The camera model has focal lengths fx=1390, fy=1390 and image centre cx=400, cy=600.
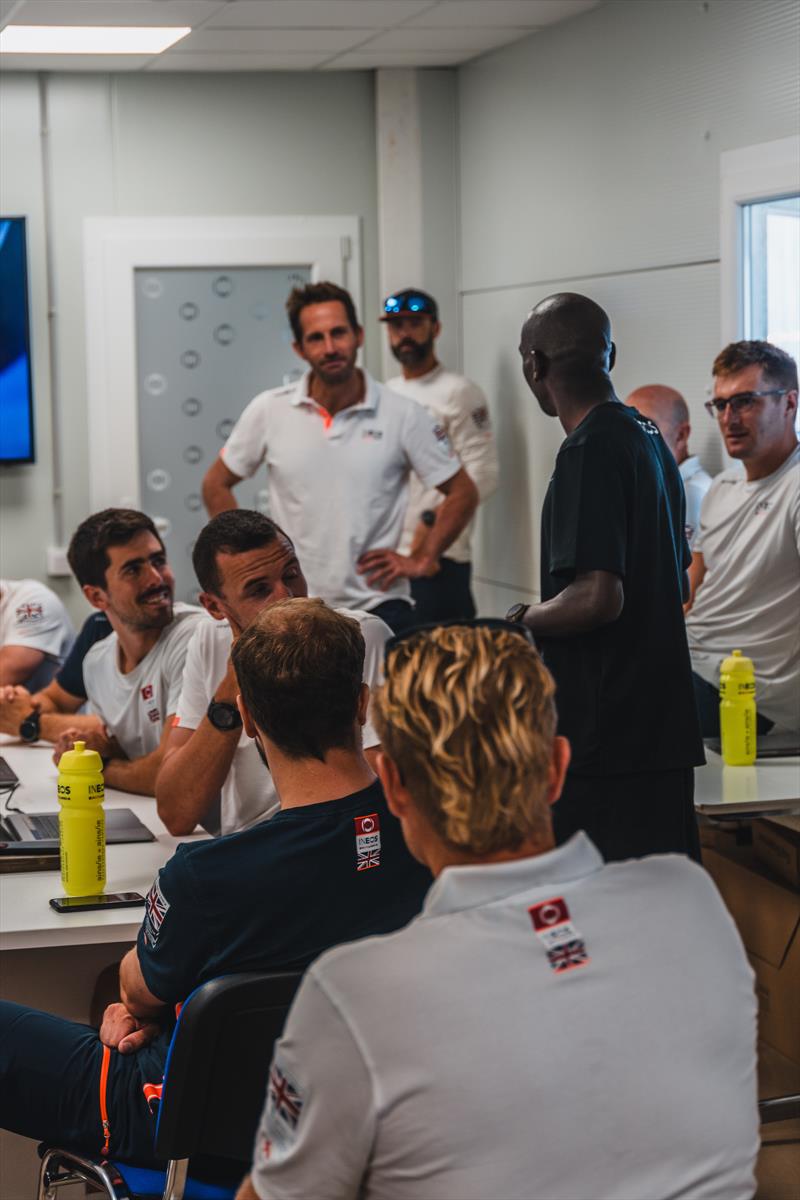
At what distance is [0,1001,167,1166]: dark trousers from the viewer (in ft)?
5.96

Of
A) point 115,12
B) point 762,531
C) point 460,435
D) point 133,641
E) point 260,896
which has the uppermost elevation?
point 115,12

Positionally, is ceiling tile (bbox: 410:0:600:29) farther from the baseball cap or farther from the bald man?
the bald man

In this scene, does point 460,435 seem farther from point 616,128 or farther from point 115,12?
point 115,12

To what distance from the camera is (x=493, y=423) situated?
17.8 feet

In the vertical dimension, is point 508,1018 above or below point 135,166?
below

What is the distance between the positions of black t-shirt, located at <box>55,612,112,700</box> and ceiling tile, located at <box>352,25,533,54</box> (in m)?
2.48

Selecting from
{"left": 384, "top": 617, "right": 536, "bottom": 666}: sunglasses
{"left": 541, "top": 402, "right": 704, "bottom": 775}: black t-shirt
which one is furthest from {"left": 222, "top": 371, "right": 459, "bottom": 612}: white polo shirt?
{"left": 384, "top": 617, "right": 536, "bottom": 666}: sunglasses

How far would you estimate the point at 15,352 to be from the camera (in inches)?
211

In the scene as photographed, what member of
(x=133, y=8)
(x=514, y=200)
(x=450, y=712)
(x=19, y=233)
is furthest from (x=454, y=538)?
(x=450, y=712)

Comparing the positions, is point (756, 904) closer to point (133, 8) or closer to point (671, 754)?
point (671, 754)

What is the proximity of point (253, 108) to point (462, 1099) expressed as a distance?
5.03m

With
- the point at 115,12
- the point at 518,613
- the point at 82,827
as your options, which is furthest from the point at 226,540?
the point at 115,12

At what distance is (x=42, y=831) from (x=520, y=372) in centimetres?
314

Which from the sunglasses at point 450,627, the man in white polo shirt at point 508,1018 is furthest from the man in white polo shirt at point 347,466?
the man in white polo shirt at point 508,1018
